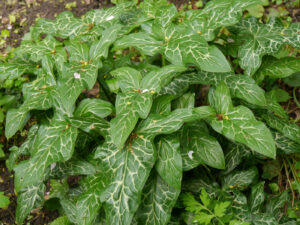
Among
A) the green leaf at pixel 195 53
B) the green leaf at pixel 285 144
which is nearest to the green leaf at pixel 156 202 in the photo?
the green leaf at pixel 195 53

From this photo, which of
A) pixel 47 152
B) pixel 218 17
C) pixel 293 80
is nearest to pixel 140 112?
pixel 47 152

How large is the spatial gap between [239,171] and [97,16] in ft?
5.53

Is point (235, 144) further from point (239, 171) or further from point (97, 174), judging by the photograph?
point (97, 174)

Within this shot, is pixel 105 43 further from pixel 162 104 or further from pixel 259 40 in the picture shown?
pixel 259 40

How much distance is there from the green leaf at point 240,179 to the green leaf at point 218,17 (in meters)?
1.00

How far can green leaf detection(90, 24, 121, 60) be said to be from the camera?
1.88 m

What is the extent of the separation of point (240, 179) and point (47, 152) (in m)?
1.35

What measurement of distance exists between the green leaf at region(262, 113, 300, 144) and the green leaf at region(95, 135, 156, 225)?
0.94 meters

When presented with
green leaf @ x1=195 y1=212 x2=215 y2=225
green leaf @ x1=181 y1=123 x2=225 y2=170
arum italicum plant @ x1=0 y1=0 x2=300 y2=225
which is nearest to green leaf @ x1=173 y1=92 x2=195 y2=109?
arum italicum plant @ x1=0 y1=0 x2=300 y2=225

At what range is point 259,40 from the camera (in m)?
2.06

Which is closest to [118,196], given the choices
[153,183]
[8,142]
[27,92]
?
[153,183]

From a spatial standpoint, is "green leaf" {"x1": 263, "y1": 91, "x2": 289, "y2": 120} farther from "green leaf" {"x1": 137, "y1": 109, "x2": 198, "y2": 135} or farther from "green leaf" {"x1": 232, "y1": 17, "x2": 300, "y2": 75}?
"green leaf" {"x1": 137, "y1": 109, "x2": 198, "y2": 135}

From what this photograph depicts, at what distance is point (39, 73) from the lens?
2184mm

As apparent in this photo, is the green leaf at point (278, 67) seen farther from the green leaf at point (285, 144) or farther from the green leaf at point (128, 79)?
the green leaf at point (128, 79)
